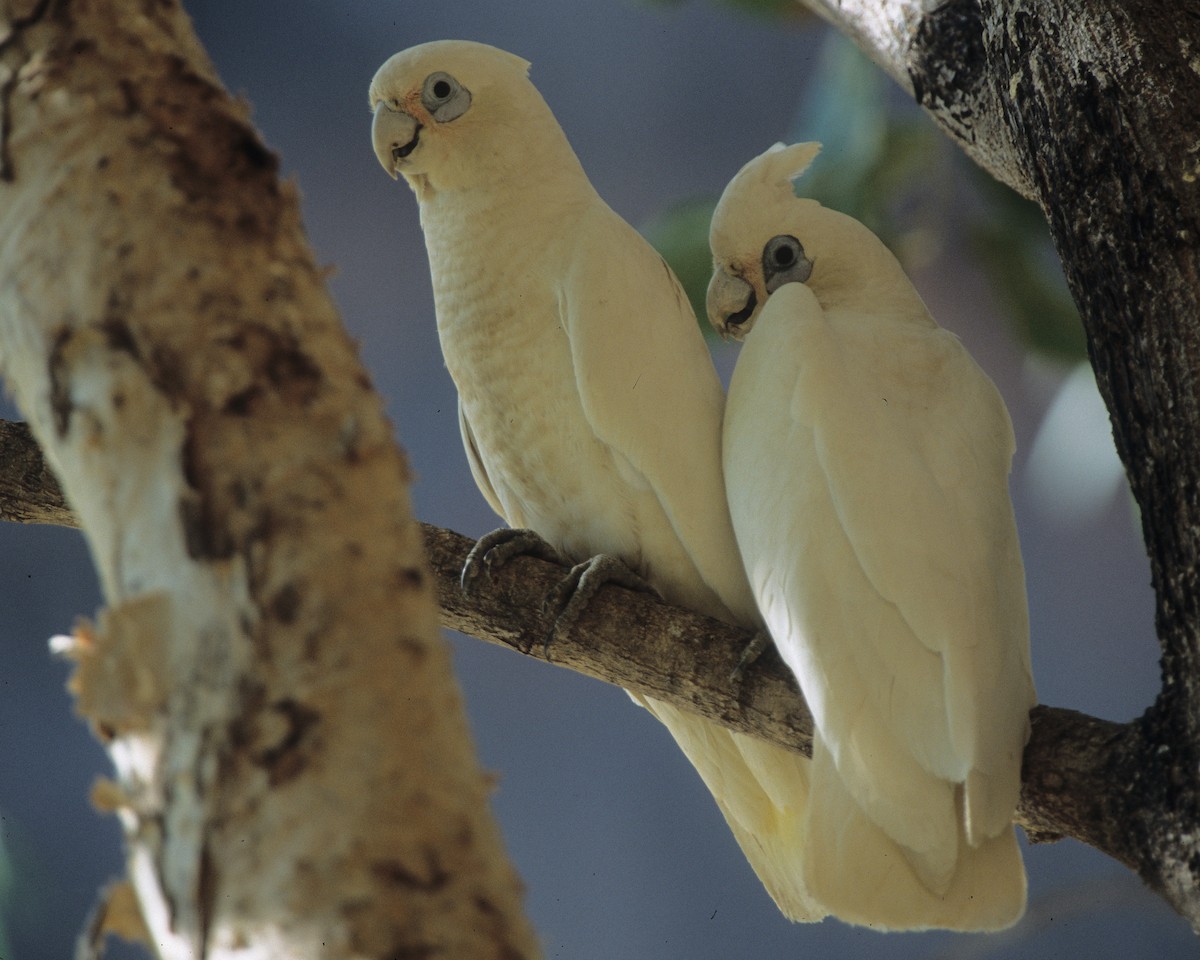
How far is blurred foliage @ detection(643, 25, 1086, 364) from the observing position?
3.12m

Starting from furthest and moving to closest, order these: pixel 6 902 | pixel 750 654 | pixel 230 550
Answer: pixel 6 902 → pixel 750 654 → pixel 230 550

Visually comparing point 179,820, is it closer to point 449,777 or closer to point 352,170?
point 449,777

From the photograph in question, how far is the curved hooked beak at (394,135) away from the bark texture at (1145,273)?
1025 mm

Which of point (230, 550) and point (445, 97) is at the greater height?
point (445, 97)

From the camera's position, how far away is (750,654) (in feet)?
5.74

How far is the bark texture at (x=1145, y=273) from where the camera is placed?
1.31 meters

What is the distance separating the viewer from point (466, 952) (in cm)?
81

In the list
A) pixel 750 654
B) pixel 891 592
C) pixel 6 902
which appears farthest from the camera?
pixel 6 902

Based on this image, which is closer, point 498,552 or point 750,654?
point 750,654

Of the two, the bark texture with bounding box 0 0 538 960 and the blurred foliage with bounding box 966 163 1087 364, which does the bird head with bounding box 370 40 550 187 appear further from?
the blurred foliage with bounding box 966 163 1087 364

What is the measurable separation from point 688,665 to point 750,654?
10 cm

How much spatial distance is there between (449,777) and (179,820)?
202 millimetres

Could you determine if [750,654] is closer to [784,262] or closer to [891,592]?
[891,592]

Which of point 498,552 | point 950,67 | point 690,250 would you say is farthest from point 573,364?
point 690,250
